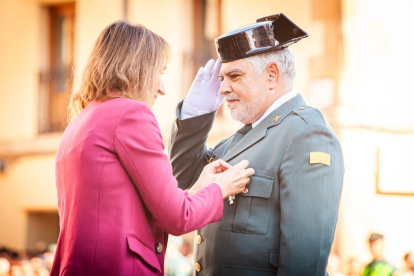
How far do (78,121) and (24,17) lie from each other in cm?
917

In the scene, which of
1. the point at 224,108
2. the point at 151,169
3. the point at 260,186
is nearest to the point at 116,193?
the point at 151,169

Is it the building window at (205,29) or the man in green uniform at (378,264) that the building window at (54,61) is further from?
the man in green uniform at (378,264)

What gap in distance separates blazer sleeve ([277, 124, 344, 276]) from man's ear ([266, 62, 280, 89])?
0.38 metres

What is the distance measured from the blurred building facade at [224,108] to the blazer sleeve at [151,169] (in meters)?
3.74

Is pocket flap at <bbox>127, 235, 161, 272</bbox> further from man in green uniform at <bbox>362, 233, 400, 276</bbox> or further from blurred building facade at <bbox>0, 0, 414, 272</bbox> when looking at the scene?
blurred building facade at <bbox>0, 0, 414, 272</bbox>

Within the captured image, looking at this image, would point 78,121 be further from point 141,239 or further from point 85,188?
point 141,239

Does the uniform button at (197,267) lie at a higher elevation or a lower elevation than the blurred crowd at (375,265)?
higher

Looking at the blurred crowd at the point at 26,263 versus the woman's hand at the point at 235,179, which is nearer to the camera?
the woman's hand at the point at 235,179

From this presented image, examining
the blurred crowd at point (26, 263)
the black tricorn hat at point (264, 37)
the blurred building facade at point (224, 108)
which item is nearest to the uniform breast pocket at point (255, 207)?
the black tricorn hat at point (264, 37)

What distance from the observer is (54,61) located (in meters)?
11.0

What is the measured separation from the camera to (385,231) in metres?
6.79

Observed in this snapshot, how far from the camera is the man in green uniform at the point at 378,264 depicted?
575cm

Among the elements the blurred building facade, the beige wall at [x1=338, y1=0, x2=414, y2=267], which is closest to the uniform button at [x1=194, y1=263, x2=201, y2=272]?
the blurred building facade

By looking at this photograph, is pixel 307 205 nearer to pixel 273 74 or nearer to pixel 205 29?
pixel 273 74
